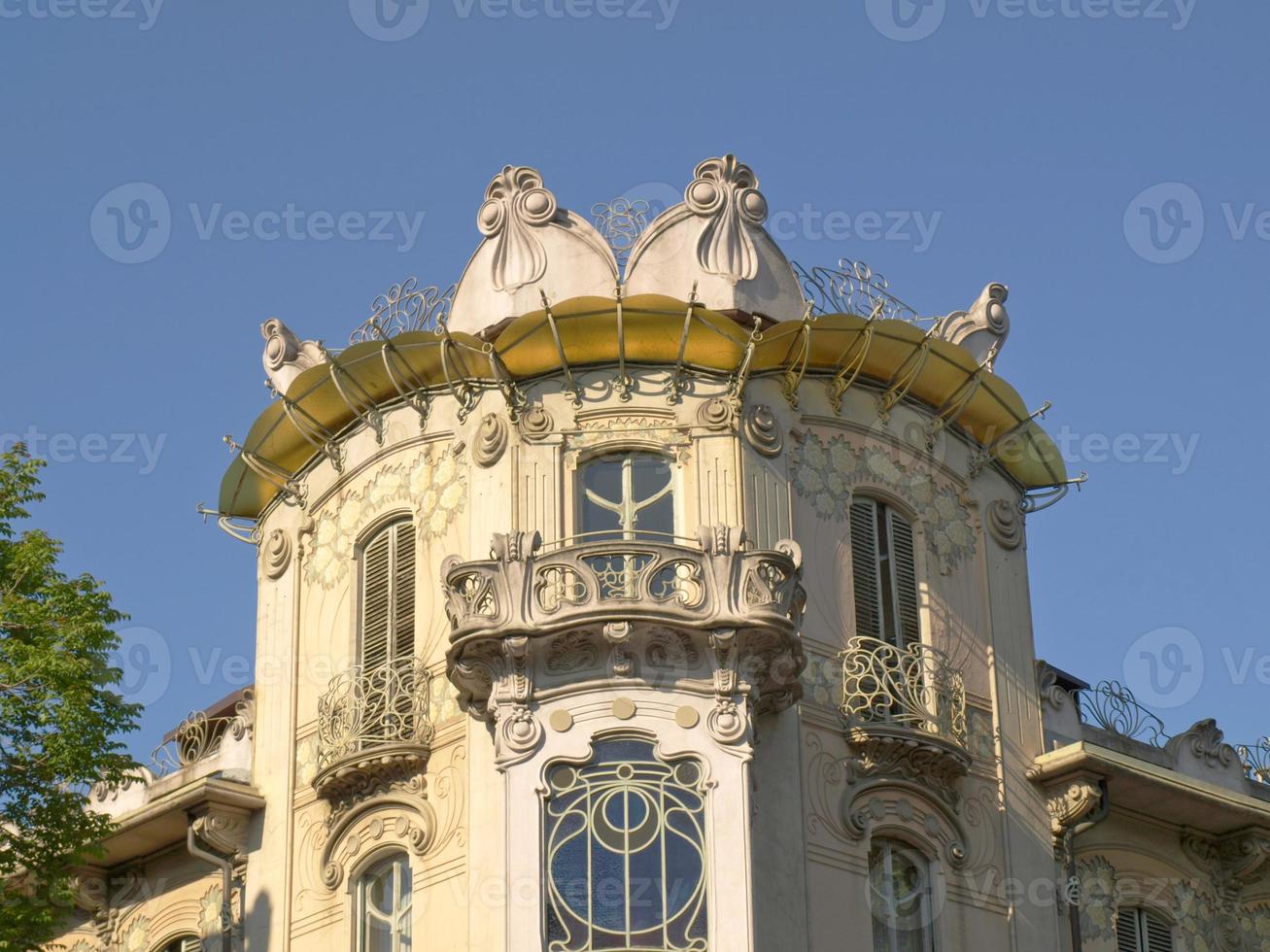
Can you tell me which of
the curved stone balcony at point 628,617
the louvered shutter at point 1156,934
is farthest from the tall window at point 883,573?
the louvered shutter at point 1156,934

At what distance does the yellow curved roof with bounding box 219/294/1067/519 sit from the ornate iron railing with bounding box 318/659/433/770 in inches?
149

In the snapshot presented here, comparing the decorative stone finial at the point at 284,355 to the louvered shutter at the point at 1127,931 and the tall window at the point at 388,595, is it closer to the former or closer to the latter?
the tall window at the point at 388,595

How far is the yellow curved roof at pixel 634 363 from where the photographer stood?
114 feet

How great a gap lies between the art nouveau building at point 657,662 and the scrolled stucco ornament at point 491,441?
0.04 metres

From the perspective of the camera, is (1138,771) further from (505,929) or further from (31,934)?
(31,934)

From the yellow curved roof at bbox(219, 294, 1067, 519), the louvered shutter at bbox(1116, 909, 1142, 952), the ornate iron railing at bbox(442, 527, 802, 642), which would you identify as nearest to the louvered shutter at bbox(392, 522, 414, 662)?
the yellow curved roof at bbox(219, 294, 1067, 519)

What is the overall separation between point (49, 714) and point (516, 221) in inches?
Result: 339

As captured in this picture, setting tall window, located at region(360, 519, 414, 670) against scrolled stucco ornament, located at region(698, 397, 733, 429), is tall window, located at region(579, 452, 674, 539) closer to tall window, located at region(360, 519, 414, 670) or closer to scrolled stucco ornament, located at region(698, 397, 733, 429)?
scrolled stucco ornament, located at region(698, 397, 733, 429)

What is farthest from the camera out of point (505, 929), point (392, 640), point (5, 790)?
point (392, 640)

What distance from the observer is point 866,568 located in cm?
3556

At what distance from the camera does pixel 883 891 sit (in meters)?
33.8

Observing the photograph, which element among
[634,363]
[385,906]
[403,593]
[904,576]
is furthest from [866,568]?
[385,906]

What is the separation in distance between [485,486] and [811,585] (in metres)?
4.19

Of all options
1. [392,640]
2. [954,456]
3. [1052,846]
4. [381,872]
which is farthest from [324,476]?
[1052,846]
